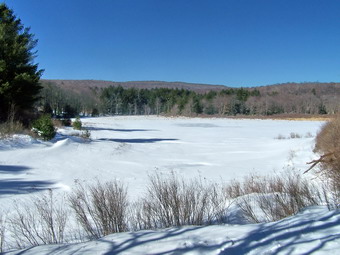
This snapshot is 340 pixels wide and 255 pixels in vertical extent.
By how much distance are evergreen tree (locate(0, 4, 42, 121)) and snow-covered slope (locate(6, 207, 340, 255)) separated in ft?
48.0

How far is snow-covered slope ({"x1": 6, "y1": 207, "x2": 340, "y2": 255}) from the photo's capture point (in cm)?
278

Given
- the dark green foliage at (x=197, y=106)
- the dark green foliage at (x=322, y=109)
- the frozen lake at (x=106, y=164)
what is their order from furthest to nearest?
the dark green foliage at (x=197, y=106)
the dark green foliage at (x=322, y=109)
the frozen lake at (x=106, y=164)

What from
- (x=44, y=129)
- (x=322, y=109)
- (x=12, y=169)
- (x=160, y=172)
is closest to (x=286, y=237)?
(x=160, y=172)

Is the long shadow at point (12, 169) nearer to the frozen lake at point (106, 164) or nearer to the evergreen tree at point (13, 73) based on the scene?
the frozen lake at point (106, 164)

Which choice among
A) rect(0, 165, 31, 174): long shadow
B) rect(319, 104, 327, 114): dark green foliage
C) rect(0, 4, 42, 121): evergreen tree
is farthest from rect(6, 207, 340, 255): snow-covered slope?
rect(319, 104, 327, 114): dark green foliage

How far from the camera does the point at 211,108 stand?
108688mm

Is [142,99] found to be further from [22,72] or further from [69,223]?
[69,223]

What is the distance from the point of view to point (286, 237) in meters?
→ 2.99

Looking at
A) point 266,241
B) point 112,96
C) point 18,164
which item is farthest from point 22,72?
point 112,96

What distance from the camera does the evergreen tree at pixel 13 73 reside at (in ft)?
50.4

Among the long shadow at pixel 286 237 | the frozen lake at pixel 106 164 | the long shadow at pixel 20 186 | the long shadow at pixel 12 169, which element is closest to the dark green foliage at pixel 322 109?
the frozen lake at pixel 106 164

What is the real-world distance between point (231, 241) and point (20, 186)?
21.6ft

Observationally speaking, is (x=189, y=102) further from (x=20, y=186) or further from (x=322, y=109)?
(x=20, y=186)

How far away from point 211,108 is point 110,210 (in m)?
106
